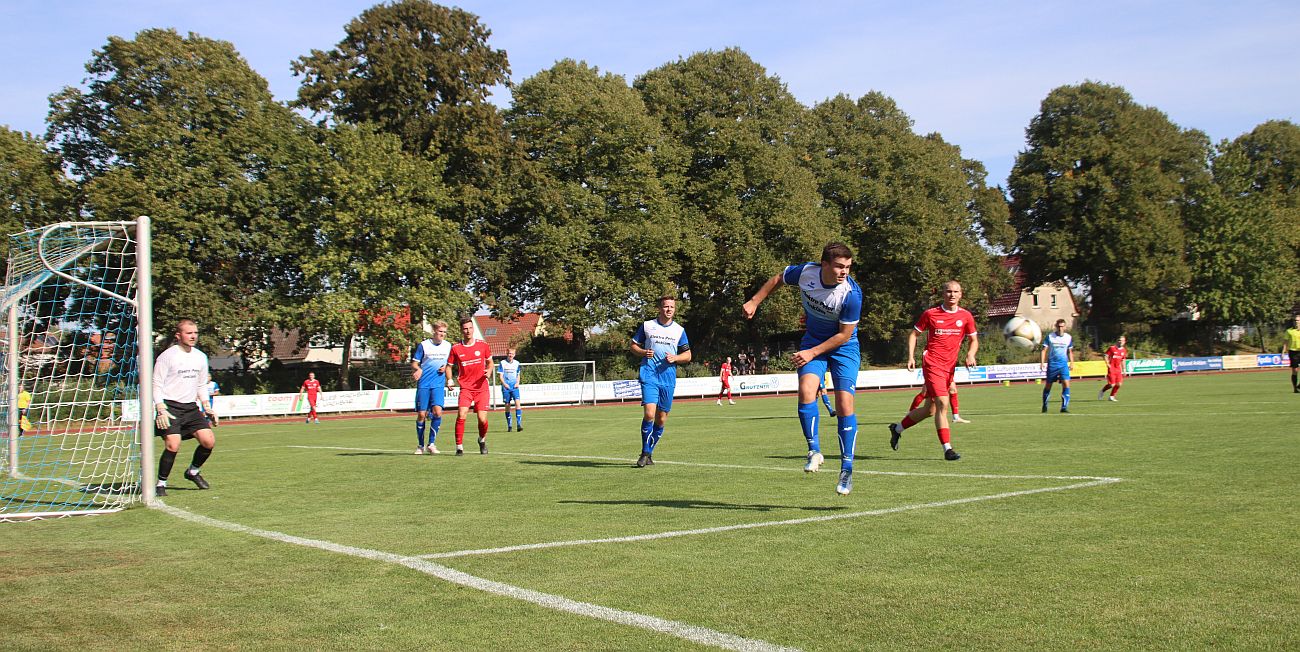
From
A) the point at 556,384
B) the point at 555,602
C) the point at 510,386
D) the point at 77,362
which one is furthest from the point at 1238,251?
the point at 555,602

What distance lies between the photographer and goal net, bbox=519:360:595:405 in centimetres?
4453

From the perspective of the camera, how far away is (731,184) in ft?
174

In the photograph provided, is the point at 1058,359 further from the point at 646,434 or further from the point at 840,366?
the point at 840,366

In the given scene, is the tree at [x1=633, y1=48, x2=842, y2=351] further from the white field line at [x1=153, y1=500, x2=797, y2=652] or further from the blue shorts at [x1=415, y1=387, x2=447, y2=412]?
the white field line at [x1=153, y1=500, x2=797, y2=652]

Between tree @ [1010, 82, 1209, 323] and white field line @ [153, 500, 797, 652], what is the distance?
6504cm

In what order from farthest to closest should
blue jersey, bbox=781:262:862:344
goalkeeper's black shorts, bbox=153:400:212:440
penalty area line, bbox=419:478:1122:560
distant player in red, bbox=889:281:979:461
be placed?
distant player in red, bbox=889:281:979:461
goalkeeper's black shorts, bbox=153:400:212:440
blue jersey, bbox=781:262:862:344
penalty area line, bbox=419:478:1122:560

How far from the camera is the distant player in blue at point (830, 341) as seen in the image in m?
8.59

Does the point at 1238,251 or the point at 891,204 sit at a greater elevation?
the point at 891,204

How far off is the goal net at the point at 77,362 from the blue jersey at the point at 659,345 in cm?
589

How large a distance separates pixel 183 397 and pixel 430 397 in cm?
526

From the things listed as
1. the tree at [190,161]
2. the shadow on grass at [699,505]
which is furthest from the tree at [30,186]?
the shadow on grass at [699,505]

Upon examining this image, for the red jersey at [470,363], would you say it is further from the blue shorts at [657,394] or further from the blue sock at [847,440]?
the blue sock at [847,440]

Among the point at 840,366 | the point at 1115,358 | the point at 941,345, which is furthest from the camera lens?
the point at 1115,358

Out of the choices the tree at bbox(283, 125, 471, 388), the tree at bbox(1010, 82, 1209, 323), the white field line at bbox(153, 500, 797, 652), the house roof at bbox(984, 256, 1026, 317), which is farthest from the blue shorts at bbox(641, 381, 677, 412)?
the house roof at bbox(984, 256, 1026, 317)
